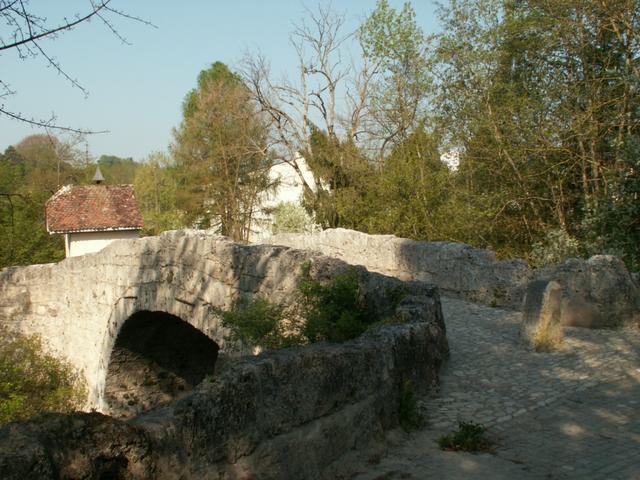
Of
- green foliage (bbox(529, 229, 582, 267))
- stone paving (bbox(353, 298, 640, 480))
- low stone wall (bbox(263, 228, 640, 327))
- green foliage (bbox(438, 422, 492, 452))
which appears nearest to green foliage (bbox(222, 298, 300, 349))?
stone paving (bbox(353, 298, 640, 480))

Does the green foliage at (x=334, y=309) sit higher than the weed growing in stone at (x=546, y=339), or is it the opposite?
the green foliage at (x=334, y=309)

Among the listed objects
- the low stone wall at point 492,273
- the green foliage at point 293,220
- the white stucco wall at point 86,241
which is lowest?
the low stone wall at point 492,273

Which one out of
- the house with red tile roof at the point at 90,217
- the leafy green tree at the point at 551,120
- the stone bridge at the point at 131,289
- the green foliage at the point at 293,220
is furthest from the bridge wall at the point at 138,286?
the green foliage at the point at 293,220

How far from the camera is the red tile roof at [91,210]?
28750 mm

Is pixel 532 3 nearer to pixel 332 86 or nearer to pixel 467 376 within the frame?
pixel 467 376

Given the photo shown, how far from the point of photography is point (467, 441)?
4.46 meters

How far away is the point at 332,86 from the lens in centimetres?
3050

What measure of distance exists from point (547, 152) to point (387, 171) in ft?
23.4

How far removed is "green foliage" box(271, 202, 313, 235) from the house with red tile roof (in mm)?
6144

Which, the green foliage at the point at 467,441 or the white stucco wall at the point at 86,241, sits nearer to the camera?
the green foliage at the point at 467,441

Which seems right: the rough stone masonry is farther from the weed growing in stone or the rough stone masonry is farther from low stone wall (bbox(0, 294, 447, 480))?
the weed growing in stone

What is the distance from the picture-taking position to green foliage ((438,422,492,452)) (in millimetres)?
4461

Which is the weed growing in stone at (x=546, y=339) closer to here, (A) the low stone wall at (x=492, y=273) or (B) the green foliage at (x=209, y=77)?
(A) the low stone wall at (x=492, y=273)

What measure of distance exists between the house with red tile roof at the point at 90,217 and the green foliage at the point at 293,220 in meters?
6.14
